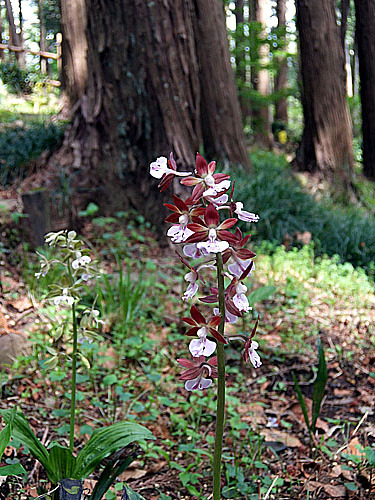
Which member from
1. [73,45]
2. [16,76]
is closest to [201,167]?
[16,76]

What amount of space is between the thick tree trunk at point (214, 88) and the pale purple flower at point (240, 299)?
4657mm

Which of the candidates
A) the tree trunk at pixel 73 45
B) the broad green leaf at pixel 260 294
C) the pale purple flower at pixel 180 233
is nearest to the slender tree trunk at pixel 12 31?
the tree trunk at pixel 73 45

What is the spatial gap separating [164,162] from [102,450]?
3.11 ft

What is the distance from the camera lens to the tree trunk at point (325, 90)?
6.89m

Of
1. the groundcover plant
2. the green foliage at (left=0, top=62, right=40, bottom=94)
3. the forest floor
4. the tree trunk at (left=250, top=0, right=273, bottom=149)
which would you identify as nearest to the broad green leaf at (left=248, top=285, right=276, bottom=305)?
the forest floor

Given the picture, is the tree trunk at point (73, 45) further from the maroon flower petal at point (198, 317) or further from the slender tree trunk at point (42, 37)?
the maroon flower petal at point (198, 317)

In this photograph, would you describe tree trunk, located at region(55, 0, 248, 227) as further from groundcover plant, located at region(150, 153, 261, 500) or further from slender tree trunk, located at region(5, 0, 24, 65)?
groundcover plant, located at region(150, 153, 261, 500)

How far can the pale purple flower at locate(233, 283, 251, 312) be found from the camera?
43.4 inches

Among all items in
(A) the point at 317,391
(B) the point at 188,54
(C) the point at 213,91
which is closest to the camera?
(A) the point at 317,391

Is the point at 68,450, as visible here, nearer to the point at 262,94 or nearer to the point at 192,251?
the point at 192,251

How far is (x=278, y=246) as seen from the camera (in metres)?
4.63

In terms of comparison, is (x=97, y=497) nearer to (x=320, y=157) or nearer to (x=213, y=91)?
(x=213, y=91)

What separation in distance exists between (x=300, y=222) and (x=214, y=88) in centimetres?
200

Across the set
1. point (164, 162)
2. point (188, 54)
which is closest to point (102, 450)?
point (164, 162)
